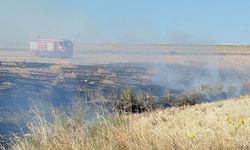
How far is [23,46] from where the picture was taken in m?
86.7

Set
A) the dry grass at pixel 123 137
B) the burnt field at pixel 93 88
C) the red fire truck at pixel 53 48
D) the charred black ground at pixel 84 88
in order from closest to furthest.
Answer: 1. the dry grass at pixel 123 137
2. the burnt field at pixel 93 88
3. the charred black ground at pixel 84 88
4. the red fire truck at pixel 53 48

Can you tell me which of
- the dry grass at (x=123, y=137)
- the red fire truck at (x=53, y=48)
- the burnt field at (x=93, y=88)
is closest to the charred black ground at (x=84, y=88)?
the burnt field at (x=93, y=88)

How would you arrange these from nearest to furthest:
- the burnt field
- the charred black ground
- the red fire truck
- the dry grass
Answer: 1. the dry grass
2. the burnt field
3. the charred black ground
4. the red fire truck

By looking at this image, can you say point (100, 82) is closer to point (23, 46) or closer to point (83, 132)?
point (83, 132)

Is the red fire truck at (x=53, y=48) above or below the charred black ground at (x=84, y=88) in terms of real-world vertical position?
above

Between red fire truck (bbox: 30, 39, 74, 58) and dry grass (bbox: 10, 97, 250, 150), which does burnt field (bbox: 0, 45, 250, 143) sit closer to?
dry grass (bbox: 10, 97, 250, 150)

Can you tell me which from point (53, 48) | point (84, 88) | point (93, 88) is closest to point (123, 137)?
point (84, 88)

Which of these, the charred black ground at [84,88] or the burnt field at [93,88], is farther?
the charred black ground at [84,88]

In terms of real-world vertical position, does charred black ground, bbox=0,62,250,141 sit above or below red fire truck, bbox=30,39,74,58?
below

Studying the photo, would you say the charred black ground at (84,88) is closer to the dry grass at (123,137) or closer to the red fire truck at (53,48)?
the dry grass at (123,137)

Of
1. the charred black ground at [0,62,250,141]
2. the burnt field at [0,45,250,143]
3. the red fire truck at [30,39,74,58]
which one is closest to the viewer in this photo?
the burnt field at [0,45,250,143]

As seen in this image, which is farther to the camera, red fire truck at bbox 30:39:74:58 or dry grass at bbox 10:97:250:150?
red fire truck at bbox 30:39:74:58

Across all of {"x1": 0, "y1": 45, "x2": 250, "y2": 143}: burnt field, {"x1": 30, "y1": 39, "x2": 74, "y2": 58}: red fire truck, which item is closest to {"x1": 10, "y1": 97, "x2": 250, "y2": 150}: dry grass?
{"x1": 0, "y1": 45, "x2": 250, "y2": 143}: burnt field

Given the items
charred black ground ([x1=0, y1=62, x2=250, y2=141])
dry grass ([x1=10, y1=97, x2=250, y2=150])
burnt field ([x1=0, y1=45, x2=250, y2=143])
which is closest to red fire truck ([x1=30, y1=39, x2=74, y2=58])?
burnt field ([x1=0, y1=45, x2=250, y2=143])
